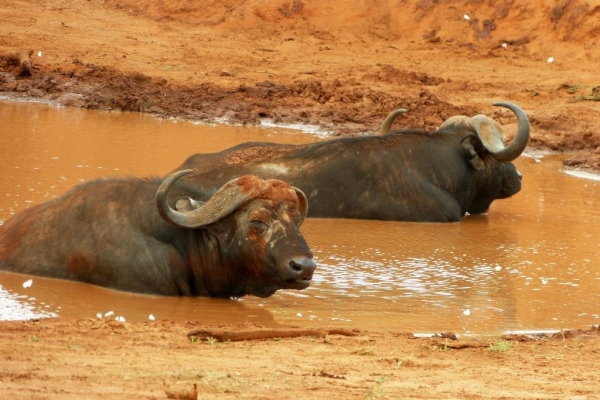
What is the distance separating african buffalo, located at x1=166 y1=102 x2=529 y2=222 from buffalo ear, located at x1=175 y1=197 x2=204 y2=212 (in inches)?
98.6

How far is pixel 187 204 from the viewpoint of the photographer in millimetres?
8312

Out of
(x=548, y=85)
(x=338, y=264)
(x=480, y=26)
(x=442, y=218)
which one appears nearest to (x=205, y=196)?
(x=338, y=264)

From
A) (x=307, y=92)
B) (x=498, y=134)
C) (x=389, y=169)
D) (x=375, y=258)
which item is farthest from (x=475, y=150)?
(x=307, y=92)

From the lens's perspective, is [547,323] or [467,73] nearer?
[547,323]

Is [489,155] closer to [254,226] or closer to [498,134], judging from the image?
[498,134]

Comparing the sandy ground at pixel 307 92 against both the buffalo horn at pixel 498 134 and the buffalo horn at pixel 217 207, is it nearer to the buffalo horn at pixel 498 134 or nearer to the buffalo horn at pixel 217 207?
the buffalo horn at pixel 217 207

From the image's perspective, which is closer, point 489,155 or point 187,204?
point 187,204

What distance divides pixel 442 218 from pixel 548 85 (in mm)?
8827

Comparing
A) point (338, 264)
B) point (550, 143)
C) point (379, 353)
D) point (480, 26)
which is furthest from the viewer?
point (480, 26)

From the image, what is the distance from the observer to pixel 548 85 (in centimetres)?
2022

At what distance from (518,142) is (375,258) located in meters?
3.09

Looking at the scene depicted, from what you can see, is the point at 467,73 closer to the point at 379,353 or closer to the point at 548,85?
the point at 548,85

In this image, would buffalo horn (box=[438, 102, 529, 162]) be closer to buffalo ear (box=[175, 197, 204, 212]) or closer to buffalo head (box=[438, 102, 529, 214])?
buffalo head (box=[438, 102, 529, 214])

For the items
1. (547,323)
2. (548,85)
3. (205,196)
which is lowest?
(547,323)
